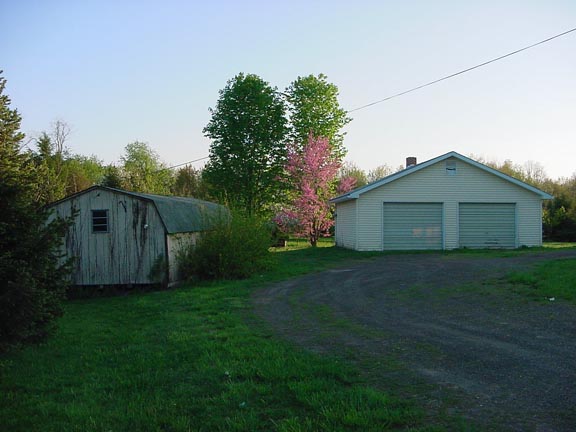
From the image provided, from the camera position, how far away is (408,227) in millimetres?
23797

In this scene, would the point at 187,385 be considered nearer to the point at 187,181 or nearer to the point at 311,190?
the point at 311,190

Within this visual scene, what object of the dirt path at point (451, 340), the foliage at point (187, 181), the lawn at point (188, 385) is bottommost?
the lawn at point (188, 385)

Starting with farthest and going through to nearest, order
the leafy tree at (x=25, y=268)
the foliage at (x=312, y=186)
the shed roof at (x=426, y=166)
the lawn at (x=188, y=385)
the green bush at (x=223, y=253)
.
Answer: the foliage at (x=312, y=186) < the shed roof at (x=426, y=166) < the green bush at (x=223, y=253) < the leafy tree at (x=25, y=268) < the lawn at (x=188, y=385)

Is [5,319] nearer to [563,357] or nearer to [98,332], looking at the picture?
[98,332]

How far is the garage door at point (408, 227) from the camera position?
23734 mm

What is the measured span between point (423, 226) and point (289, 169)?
12149 millimetres

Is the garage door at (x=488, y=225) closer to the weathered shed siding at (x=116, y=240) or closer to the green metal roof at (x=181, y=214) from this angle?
the green metal roof at (x=181, y=214)

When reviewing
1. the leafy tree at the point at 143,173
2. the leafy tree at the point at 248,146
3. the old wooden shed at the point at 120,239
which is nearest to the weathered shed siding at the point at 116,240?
the old wooden shed at the point at 120,239

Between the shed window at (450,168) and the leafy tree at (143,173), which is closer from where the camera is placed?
the shed window at (450,168)

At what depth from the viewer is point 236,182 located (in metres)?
36.6

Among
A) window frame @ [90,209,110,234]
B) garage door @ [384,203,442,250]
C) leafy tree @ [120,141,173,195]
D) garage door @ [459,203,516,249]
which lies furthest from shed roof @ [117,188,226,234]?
leafy tree @ [120,141,173,195]

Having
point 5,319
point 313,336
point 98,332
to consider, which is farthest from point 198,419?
point 98,332

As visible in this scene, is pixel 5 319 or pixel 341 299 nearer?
pixel 5 319

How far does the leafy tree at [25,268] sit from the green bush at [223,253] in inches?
273
